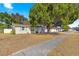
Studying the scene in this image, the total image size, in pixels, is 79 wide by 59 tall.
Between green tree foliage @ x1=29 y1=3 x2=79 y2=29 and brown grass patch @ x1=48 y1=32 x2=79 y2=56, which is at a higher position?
green tree foliage @ x1=29 y1=3 x2=79 y2=29

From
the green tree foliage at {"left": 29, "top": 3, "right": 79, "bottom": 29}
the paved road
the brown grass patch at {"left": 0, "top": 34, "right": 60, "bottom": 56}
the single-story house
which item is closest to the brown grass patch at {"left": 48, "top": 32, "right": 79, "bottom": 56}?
the paved road

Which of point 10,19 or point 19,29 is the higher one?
point 10,19

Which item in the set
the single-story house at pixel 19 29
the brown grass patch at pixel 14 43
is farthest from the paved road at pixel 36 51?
the single-story house at pixel 19 29

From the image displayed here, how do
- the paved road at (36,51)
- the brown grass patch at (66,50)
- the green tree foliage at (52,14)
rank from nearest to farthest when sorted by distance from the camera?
the paved road at (36,51) → the brown grass patch at (66,50) → the green tree foliage at (52,14)

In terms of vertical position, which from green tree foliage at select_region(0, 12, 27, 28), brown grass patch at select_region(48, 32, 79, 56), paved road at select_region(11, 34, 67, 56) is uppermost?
green tree foliage at select_region(0, 12, 27, 28)

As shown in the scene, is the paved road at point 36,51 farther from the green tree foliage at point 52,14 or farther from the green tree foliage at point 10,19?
the green tree foliage at point 52,14

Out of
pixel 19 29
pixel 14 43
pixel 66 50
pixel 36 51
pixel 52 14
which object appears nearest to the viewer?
pixel 36 51

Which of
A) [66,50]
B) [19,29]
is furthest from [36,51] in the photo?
[19,29]

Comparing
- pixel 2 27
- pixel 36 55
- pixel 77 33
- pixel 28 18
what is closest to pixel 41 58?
pixel 36 55

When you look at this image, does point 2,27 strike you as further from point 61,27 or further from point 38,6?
point 61,27

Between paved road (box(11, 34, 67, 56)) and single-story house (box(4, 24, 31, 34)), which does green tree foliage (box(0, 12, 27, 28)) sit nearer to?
single-story house (box(4, 24, 31, 34))

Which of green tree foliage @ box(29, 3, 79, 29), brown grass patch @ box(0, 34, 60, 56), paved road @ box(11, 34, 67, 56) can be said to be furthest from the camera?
green tree foliage @ box(29, 3, 79, 29)

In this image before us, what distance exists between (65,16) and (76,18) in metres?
1.46

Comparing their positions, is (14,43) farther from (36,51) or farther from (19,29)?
(19,29)
